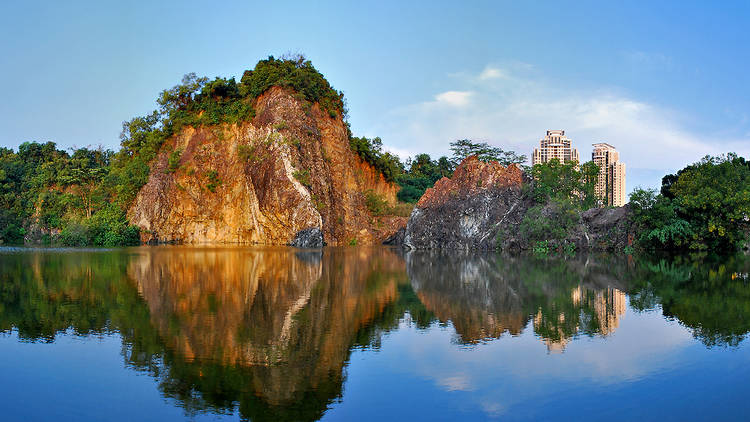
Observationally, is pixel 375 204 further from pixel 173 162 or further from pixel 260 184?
pixel 173 162

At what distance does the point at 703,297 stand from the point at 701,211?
20.8 m

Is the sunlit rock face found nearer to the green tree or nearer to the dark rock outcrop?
the green tree

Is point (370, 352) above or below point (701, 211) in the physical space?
below

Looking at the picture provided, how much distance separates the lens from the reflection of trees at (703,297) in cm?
953

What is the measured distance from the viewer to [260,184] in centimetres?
4441

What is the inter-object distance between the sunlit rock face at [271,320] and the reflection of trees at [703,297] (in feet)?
18.9

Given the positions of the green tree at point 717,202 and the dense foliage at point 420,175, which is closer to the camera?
the green tree at point 717,202

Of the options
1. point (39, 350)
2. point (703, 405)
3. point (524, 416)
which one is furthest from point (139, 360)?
point (703, 405)

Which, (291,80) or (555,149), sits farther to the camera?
(555,149)

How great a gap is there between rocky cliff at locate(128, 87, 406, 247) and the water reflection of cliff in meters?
25.6

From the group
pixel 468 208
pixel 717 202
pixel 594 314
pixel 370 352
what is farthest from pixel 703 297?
pixel 468 208

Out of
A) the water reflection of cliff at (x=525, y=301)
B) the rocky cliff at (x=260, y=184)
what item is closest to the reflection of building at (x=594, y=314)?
the water reflection of cliff at (x=525, y=301)

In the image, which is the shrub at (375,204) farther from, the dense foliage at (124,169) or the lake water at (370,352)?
the lake water at (370,352)

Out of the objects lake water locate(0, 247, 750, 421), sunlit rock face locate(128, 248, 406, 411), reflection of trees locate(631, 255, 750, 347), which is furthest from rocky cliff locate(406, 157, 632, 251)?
lake water locate(0, 247, 750, 421)
